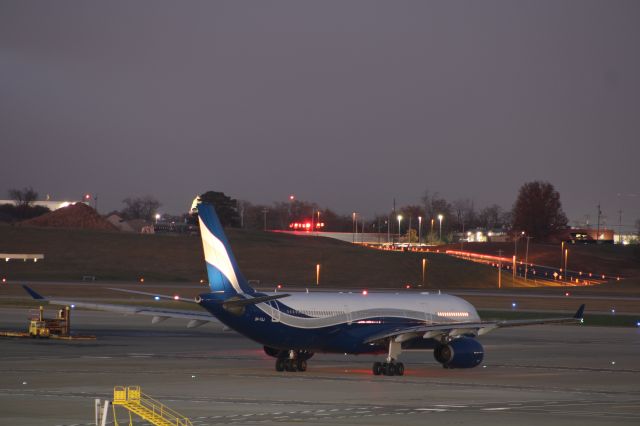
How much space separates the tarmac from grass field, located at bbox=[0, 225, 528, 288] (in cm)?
7284

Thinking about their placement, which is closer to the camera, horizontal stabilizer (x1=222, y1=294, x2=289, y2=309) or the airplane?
horizontal stabilizer (x1=222, y1=294, x2=289, y2=309)

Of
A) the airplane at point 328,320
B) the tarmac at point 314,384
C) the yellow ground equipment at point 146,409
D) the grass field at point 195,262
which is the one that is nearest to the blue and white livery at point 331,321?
the airplane at point 328,320

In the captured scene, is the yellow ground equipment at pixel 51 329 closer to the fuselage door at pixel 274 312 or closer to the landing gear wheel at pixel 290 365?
the landing gear wheel at pixel 290 365

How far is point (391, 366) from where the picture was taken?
123 feet

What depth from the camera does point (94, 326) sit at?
60.0 meters

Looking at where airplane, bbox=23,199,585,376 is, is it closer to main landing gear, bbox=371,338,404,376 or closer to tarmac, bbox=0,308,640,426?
main landing gear, bbox=371,338,404,376

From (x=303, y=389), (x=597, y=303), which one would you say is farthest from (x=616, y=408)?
(x=597, y=303)

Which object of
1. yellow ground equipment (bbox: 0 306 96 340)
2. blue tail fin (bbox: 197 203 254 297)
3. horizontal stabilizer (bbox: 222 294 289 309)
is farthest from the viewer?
yellow ground equipment (bbox: 0 306 96 340)

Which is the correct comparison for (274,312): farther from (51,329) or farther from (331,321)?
(51,329)

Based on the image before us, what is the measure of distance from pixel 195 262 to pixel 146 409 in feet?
366

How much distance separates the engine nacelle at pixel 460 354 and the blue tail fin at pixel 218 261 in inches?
305

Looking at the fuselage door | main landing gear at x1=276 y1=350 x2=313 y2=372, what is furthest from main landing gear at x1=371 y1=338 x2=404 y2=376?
A: the fuselage door

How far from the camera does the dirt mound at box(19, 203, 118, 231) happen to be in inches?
7407

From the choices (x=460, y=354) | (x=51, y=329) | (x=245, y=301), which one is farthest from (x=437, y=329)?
(x=51, y=329)
